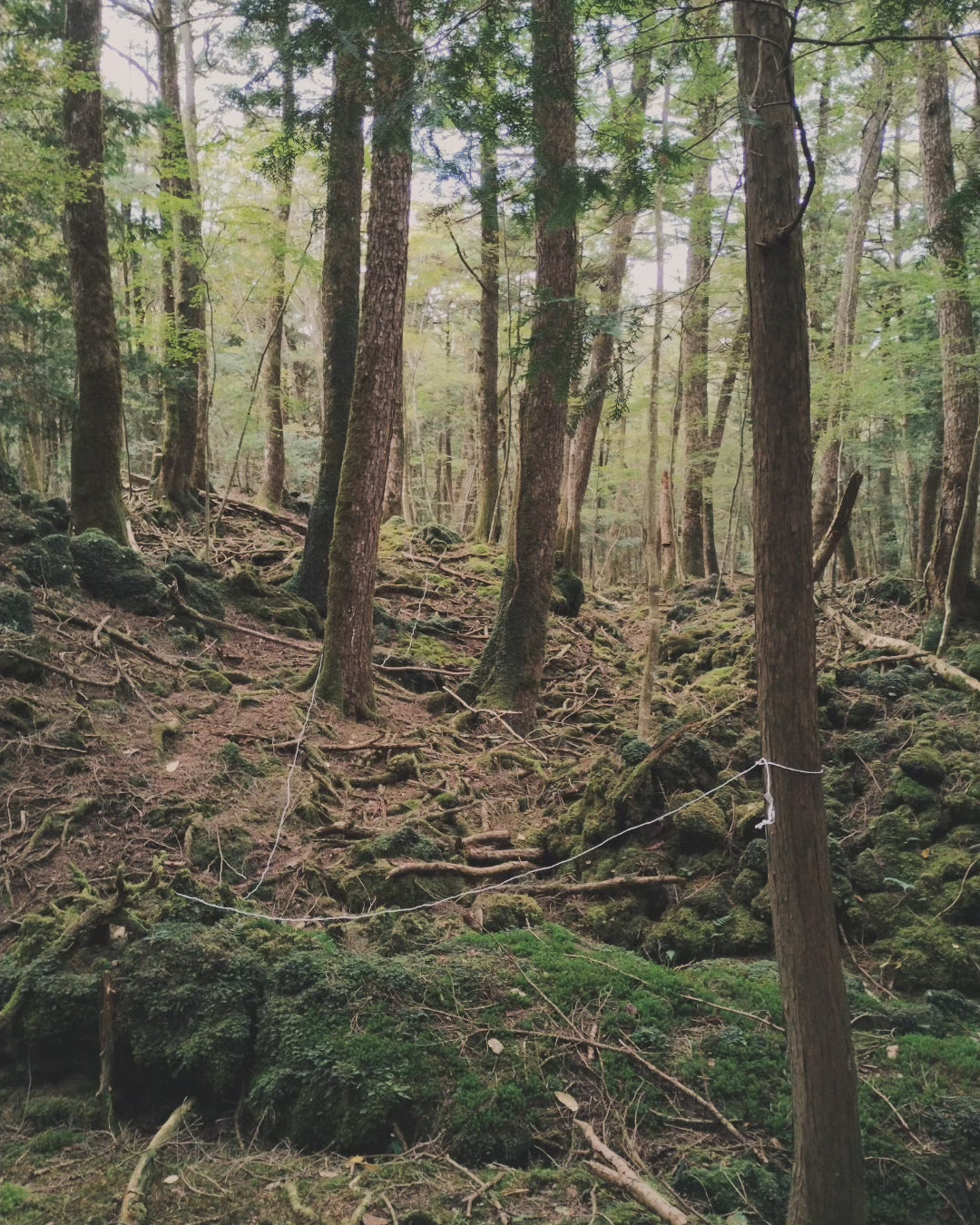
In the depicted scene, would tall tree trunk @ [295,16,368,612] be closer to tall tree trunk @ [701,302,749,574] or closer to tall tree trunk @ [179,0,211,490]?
tall tree trunk @ [179,0,211,490]

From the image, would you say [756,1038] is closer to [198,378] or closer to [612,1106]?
[612,1106]

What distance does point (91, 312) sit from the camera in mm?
8883

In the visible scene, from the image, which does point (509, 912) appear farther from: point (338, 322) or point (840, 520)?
point (338, 322)

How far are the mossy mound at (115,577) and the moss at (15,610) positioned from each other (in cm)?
154

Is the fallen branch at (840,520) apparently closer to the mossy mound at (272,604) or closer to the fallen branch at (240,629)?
the fallen branch at (240,629)

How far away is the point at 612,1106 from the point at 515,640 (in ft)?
19.2

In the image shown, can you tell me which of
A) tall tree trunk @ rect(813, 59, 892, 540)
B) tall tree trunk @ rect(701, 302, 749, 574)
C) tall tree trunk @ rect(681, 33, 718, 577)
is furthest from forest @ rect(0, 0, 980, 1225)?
tall tree trunk @ rect(701, 302, 749, 574)

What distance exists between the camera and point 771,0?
2.71m

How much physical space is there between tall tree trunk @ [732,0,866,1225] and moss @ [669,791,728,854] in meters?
2.41

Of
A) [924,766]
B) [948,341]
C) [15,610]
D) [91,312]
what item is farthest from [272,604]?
[948,341]

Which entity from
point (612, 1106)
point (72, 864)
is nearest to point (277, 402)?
point (72, 864)

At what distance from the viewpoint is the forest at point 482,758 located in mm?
2812

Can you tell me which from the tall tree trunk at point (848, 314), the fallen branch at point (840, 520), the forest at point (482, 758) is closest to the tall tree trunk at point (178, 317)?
the forest at point (482, 758)

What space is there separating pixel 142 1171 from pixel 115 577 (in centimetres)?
696
